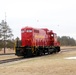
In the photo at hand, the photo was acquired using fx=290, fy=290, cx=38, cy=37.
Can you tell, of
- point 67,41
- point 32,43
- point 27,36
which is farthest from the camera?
point 67,41

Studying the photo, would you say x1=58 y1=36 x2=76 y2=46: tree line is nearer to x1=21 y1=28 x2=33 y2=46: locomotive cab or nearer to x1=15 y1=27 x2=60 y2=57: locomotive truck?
x1=15 y1=27 x2=60 y2=57: locomotive truck

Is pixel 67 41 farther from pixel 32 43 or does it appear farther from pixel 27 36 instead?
pixel 32 43

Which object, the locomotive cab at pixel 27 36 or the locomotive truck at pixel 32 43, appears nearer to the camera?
the locomotive truck at pixel 32 43

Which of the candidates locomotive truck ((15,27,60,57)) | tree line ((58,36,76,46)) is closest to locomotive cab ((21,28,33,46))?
locomotive truck ((15,27,60,57))

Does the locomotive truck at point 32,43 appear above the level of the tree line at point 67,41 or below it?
below

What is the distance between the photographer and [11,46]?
79.1 metres

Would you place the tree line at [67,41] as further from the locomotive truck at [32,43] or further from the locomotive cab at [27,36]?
the locomotive cab at [27,36]

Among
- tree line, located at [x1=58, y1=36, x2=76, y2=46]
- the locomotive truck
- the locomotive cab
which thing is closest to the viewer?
the locomotive truck

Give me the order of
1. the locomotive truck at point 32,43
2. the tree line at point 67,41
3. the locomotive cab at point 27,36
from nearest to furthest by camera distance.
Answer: the locomotive truck at point 32,43, the locomotive cab at point 27,36, the tree line at point 67,41

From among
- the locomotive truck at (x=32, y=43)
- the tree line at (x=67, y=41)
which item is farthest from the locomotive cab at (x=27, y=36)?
the tree line at (x=67, y=41)

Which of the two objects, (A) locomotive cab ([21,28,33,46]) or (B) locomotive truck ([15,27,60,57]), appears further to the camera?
(A) locomotive cab ([21,28,33,46])

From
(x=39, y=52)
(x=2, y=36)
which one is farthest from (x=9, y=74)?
(x=2, y=36)

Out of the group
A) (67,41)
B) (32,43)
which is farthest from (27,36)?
(67,41)

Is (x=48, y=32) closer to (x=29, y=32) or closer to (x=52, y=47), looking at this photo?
(x=52, y=47)
